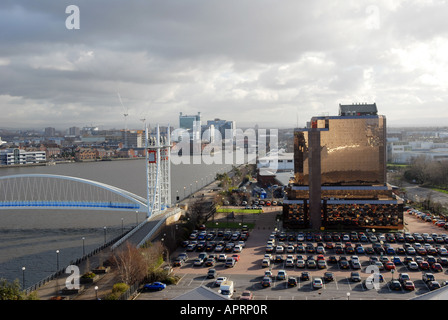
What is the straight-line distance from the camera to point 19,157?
43469 millimetres

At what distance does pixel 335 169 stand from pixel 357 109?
A: 7.71 feet

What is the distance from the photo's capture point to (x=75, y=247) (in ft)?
41.8

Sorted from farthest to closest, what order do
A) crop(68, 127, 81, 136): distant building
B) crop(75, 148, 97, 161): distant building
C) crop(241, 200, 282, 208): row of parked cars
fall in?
crop(68, 127, 81, 136): distant building
crop(75, 148, 97, 161): distant building
crop(241, 200, 282, 208): row of parked cars

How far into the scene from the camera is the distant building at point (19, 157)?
42.7 meters

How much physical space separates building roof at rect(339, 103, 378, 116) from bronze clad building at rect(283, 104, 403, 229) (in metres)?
0.44

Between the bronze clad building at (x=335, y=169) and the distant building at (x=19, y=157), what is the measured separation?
37.7m

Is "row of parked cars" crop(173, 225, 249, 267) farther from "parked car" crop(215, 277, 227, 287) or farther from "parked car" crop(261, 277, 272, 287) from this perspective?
"parked car" crop(261, 277, 272, 287)

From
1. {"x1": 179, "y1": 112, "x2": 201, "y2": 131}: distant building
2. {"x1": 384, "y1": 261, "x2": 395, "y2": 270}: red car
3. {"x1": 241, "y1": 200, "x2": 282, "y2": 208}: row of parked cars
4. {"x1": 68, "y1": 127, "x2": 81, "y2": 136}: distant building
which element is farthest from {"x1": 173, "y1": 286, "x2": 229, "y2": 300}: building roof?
{"x1": 68, "y1": 127, "x2": 81, "y2": 136}: distant building

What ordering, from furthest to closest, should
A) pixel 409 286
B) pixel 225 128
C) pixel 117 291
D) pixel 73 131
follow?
pixel 73 131
pixel 225 128
pixel 409 286
pixel 117 291

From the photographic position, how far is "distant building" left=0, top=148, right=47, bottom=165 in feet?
140

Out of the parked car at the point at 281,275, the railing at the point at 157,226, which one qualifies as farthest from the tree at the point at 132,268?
the parked car at the point at 281,275

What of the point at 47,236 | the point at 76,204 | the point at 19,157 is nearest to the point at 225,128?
the point at 19,157

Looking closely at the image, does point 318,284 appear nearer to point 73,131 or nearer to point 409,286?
point 409,286
